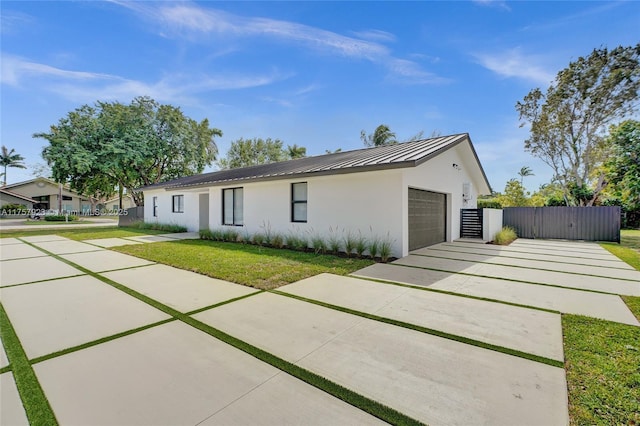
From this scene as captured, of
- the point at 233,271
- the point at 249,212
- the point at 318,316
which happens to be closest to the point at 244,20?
the point at 249,212

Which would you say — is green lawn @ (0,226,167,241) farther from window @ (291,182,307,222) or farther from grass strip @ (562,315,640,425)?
grass strip @ (562,315,640,425)

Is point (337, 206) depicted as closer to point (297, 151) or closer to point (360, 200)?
point (360, 200)

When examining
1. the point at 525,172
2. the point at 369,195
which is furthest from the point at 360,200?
the point at 525,172

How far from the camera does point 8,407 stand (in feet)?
6.19

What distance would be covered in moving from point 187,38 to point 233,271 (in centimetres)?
883

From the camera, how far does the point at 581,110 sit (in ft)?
61.6

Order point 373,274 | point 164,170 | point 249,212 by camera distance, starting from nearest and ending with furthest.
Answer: point 373,274 < point 249,212 < point 164,170

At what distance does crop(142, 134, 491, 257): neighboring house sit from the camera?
7.58m

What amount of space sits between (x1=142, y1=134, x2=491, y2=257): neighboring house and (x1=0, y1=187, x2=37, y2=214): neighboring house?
1373 inches

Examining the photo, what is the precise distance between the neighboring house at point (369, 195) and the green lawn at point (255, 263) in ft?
4.51

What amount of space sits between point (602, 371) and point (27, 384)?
4768 mm

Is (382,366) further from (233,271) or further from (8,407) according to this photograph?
(233,271)

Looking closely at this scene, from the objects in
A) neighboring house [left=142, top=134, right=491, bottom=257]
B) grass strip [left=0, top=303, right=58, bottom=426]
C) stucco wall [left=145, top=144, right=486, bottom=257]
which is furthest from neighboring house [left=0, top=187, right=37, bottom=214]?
grass strip [left=0, top=303, right=58, bottom=426]

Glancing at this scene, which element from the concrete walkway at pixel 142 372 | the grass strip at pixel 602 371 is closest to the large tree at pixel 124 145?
the concrete walkway at pixel 142 372
